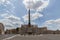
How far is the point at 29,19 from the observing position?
506ft

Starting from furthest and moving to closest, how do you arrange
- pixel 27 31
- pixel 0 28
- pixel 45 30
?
1. pixel 45 30
2. pixel 0 28
3. pixel 27 31

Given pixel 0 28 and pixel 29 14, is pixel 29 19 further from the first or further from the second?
pixel 0 28

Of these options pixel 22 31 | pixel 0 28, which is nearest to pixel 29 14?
pixel 22 31

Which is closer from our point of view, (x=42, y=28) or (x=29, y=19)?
(x=29, y=19)

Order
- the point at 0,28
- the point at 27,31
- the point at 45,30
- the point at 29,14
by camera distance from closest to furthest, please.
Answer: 1. the point at 27,31
2. the point at 29,14
3. the point at 0,28
4. the point at 45,30

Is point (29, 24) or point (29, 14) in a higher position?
point (29, 14)

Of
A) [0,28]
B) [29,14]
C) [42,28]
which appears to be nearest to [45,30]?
[42,28]

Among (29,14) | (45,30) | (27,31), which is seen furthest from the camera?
(45,30)

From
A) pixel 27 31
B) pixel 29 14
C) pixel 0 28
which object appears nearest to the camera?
pixel 27 31

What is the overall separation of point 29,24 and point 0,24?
43709 mm

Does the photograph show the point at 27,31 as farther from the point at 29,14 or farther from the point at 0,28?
the point at 0,28

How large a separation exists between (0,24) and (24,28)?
3840 cm

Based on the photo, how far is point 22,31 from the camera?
157 meters

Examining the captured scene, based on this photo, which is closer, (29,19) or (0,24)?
(29,19)
